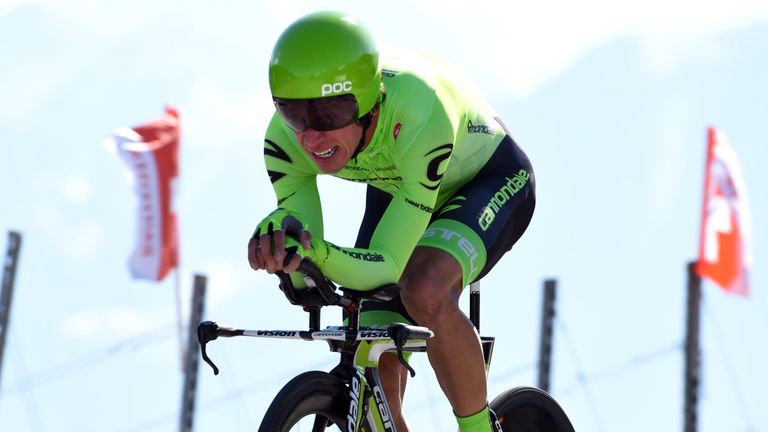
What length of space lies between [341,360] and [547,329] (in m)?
7.56

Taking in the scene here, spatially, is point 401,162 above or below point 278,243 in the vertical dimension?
above

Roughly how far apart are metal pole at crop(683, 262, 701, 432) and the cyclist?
7.06 meters

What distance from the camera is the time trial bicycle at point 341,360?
4957mm

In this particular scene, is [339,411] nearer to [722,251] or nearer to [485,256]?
[485,256]

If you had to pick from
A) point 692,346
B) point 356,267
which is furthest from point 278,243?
point 692,346

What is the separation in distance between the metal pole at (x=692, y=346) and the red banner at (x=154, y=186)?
18.2 feet

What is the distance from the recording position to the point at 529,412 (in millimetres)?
6551

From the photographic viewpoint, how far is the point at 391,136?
5453 millimetres

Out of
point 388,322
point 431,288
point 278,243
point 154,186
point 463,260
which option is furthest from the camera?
point 154,186

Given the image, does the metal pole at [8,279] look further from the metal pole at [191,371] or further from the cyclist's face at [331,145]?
the cyclist's face at [331,145]

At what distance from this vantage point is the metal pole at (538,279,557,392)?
12641mm

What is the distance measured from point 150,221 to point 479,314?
32.5 ft

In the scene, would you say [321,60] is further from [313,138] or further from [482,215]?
[482,215]

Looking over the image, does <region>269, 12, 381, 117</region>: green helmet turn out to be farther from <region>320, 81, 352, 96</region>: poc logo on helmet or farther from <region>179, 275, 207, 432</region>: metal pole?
<region>179, 275, 207, 432</region>: metal pole
